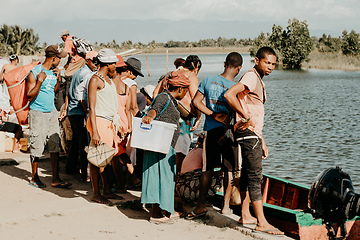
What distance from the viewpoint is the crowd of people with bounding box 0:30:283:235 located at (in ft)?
17.8

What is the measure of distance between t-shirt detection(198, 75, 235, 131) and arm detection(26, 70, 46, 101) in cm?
257

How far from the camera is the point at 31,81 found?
23.4 ft

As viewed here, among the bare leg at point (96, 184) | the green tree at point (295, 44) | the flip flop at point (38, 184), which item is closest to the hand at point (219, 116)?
the bare leg at point (96, 184)

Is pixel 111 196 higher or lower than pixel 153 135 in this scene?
lower

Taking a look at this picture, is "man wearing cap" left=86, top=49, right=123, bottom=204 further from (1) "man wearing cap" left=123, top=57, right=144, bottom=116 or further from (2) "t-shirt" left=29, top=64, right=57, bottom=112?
(2) "t-shirt" left=29, top=64, right=57, bottom=112

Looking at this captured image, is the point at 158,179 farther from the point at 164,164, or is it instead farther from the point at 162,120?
the point at 162,120

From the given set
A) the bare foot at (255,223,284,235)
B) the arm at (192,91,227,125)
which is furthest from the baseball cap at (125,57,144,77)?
the bare foot at (255,223,284,235)

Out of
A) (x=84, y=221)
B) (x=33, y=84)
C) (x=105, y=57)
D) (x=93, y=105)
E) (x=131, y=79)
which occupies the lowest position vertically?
(x=84, y=221)

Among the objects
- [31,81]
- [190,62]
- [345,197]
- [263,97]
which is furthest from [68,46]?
[345,197]

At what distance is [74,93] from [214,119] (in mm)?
2461

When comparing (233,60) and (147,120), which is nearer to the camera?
(147,120)

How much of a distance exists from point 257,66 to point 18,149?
6.38m

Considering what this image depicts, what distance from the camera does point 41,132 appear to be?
23.7 feet

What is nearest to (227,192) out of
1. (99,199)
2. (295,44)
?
(99,199)
